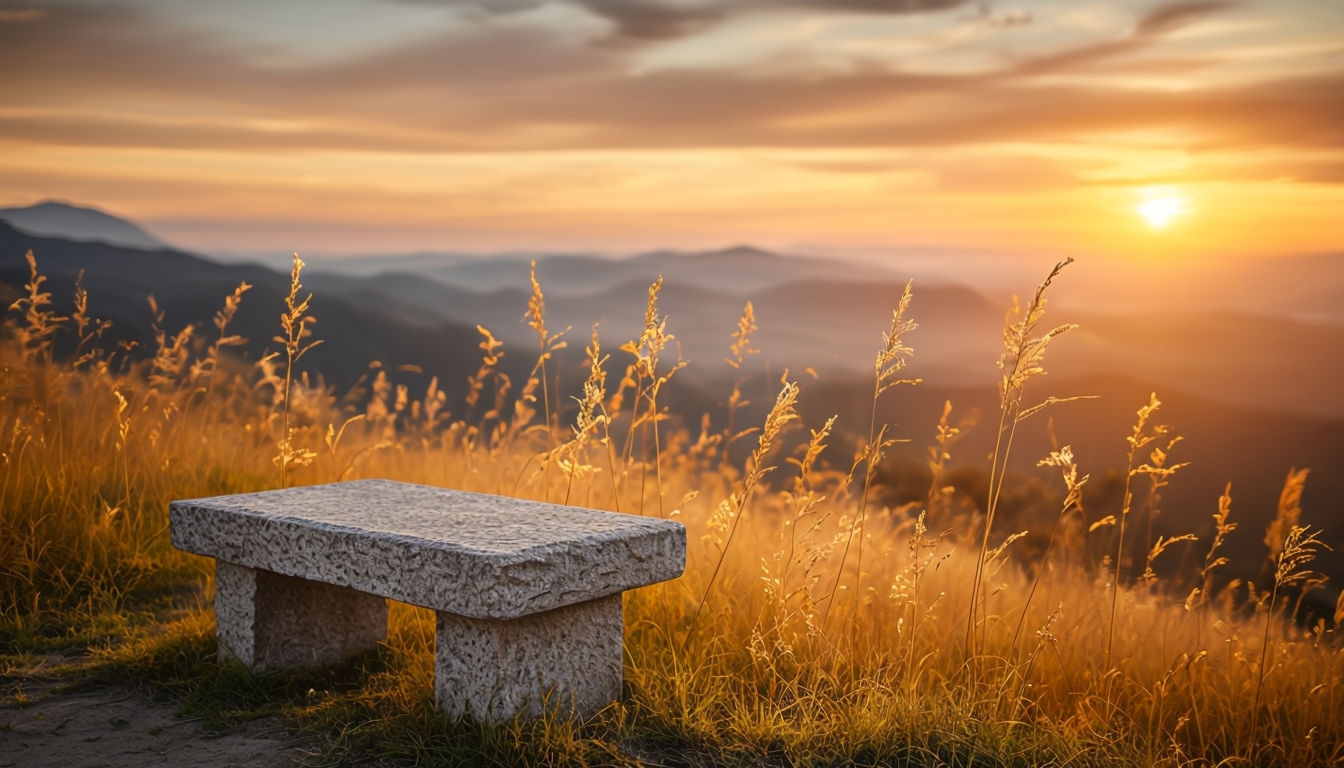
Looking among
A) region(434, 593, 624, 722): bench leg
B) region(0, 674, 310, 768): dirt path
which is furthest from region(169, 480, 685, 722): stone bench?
region(0, 674, 310, 768): dirt path

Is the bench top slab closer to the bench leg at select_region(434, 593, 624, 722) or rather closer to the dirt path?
the bench leg at select_region(434, 593, 624, 722)

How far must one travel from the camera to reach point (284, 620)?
11.6 ft

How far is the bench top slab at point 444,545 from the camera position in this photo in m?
2.79

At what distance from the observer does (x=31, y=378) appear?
16.8 feet

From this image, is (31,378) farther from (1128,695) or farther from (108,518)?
(1128,695)

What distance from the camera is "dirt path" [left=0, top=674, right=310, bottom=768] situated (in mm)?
2975

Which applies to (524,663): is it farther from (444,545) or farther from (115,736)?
(115,736)

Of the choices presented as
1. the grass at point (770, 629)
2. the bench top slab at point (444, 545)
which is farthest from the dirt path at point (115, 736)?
the bench top slab at point (444, 545)

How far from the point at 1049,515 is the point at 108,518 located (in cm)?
670

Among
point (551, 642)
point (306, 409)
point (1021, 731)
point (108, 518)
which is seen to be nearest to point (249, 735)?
point (551, 642)

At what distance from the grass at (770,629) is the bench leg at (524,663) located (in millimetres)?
70

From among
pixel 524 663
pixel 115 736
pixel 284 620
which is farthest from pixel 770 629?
pixel 115 736

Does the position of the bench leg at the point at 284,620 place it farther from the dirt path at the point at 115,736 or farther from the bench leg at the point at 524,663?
the bench leg at the point at 524,663

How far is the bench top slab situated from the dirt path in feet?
1.68
